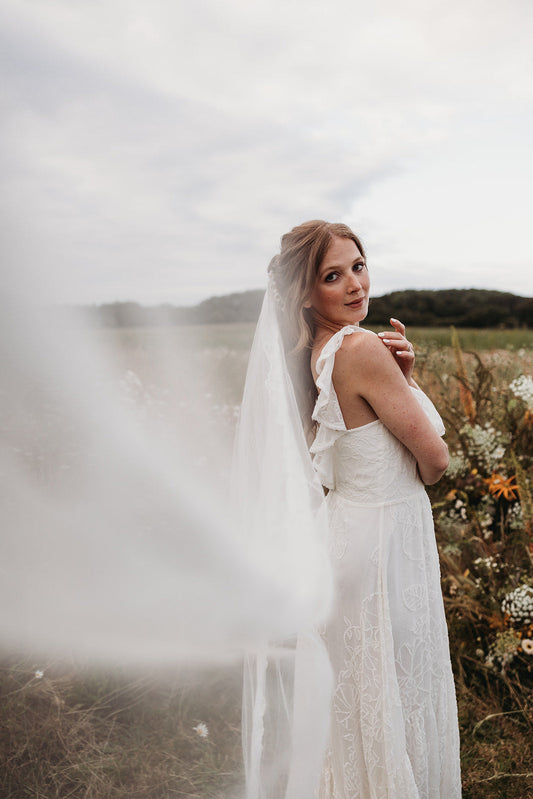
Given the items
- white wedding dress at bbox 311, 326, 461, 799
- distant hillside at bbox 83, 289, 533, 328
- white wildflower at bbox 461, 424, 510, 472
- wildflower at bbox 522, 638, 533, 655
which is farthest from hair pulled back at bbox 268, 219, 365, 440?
white wildflower at bbox 461, 424, 510, 472

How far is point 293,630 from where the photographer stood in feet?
4.98

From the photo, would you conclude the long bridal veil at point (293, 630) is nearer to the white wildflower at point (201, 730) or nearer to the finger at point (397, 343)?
the finger at point (397, 343)

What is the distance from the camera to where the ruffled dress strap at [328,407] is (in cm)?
175

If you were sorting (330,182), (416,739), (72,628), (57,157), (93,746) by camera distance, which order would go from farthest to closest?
(93,746) → (330,182) → (416,739) → (72,628) → (57,157)

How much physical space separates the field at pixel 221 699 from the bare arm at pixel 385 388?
0.39 m

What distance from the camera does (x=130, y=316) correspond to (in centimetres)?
105

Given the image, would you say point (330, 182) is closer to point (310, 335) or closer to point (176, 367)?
point (310, 335)

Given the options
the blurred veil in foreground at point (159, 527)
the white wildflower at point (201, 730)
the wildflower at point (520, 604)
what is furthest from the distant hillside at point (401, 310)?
the white wildflower at point (201, 730)

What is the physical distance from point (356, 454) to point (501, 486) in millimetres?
1846

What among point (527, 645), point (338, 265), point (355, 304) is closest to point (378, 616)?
point (355, 304)

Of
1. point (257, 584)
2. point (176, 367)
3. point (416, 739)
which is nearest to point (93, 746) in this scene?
point (416, 739)

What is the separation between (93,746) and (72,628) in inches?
68.9

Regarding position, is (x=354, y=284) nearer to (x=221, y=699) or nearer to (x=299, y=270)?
(x=299, y=270)

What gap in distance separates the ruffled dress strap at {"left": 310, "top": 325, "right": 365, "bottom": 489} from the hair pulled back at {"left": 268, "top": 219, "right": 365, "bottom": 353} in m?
0.19
